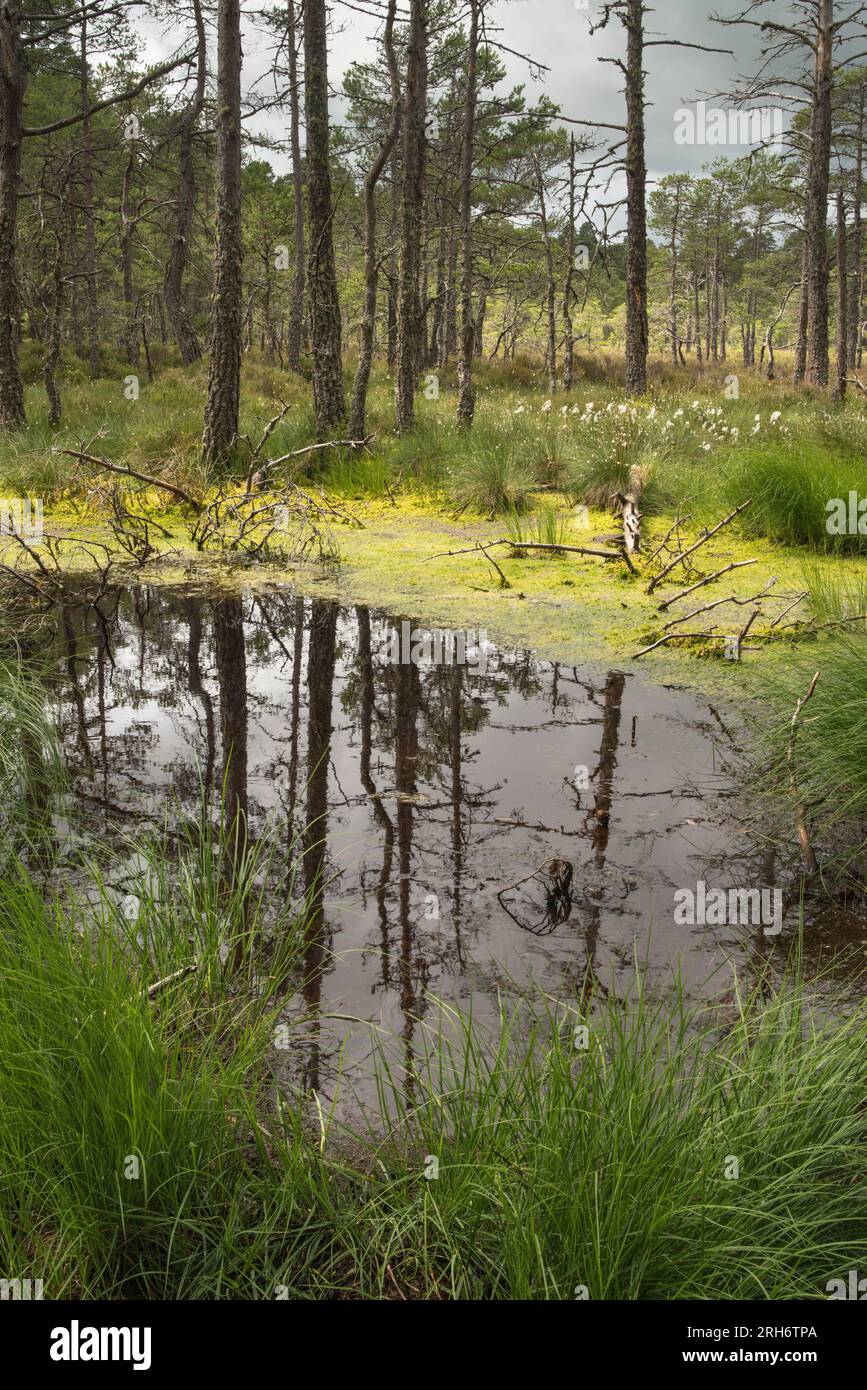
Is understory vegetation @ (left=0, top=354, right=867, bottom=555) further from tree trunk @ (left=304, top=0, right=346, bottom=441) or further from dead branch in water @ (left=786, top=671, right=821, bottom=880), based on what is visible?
dead branch in water @ (left=786, top=671, right=821, bottom=880)

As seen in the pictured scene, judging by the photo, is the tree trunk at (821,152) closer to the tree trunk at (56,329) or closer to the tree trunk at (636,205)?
the tree trunk at (636,205)

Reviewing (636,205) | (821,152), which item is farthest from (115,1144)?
(821,152)

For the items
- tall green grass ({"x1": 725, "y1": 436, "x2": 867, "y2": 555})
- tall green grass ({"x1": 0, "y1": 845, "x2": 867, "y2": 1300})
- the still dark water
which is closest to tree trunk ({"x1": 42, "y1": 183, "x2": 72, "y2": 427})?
the still dark water

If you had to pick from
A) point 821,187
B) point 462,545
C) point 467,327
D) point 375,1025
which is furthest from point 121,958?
point 821,187

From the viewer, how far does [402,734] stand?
5410mm

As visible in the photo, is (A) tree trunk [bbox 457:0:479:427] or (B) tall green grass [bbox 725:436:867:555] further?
(A) tree trunk [bbox 457:0:479:427]

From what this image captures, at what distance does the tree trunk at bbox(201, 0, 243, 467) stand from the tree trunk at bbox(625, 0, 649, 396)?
744cm

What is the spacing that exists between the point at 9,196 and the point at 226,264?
3.63 m

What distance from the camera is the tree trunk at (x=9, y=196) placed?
12406 millimetres

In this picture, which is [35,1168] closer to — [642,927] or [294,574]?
[642,927]

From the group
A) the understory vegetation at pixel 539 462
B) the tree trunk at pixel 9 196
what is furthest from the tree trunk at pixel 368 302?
the tree trunk at pixel 9 196

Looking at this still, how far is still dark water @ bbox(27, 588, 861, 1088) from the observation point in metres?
3.30

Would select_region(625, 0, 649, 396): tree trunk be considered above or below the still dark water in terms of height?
above

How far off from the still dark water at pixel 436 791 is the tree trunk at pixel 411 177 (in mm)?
7962
